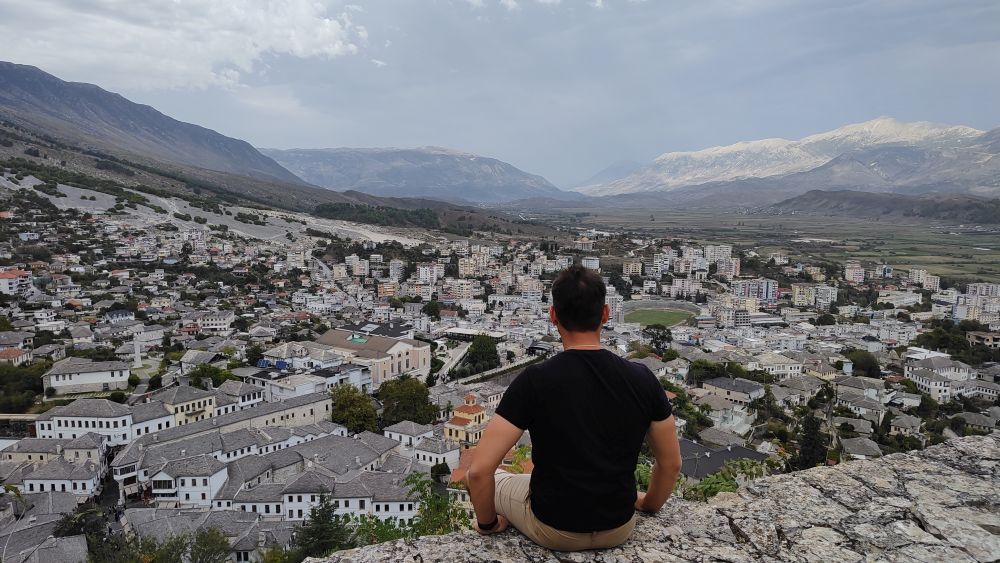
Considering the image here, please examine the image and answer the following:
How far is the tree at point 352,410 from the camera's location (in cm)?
1847

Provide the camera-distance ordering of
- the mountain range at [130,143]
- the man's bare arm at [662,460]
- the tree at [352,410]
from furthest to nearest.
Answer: the mountain range at [130,143], the tree at [352,410], the man's bare arm at [662,460]

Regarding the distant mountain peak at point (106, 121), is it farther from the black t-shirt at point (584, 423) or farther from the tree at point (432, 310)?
the black t-shirt at point (584, 423)

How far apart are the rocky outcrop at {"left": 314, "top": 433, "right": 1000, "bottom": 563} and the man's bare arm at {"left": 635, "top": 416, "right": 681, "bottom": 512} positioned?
0.34 feet

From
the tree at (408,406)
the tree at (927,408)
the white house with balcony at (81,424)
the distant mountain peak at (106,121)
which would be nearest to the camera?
the white house with balcony at (81,424)

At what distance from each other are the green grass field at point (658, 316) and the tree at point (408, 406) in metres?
23.3

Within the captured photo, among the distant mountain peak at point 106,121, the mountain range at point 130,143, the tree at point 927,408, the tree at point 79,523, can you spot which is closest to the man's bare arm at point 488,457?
the tree at point 79,523

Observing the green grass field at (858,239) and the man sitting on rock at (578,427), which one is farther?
the green grass field at (858,239)

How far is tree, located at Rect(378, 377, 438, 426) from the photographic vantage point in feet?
62.5

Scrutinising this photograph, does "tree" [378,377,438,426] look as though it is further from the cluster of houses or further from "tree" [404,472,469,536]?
"tree" [404,472,469,536]

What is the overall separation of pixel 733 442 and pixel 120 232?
4665 cm

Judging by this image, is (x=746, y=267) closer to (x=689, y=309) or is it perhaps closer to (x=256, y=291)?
(x=689, y=309)

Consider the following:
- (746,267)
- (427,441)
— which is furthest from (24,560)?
(746,267)

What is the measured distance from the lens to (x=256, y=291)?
38938 mm

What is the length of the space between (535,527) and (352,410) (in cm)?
1761
